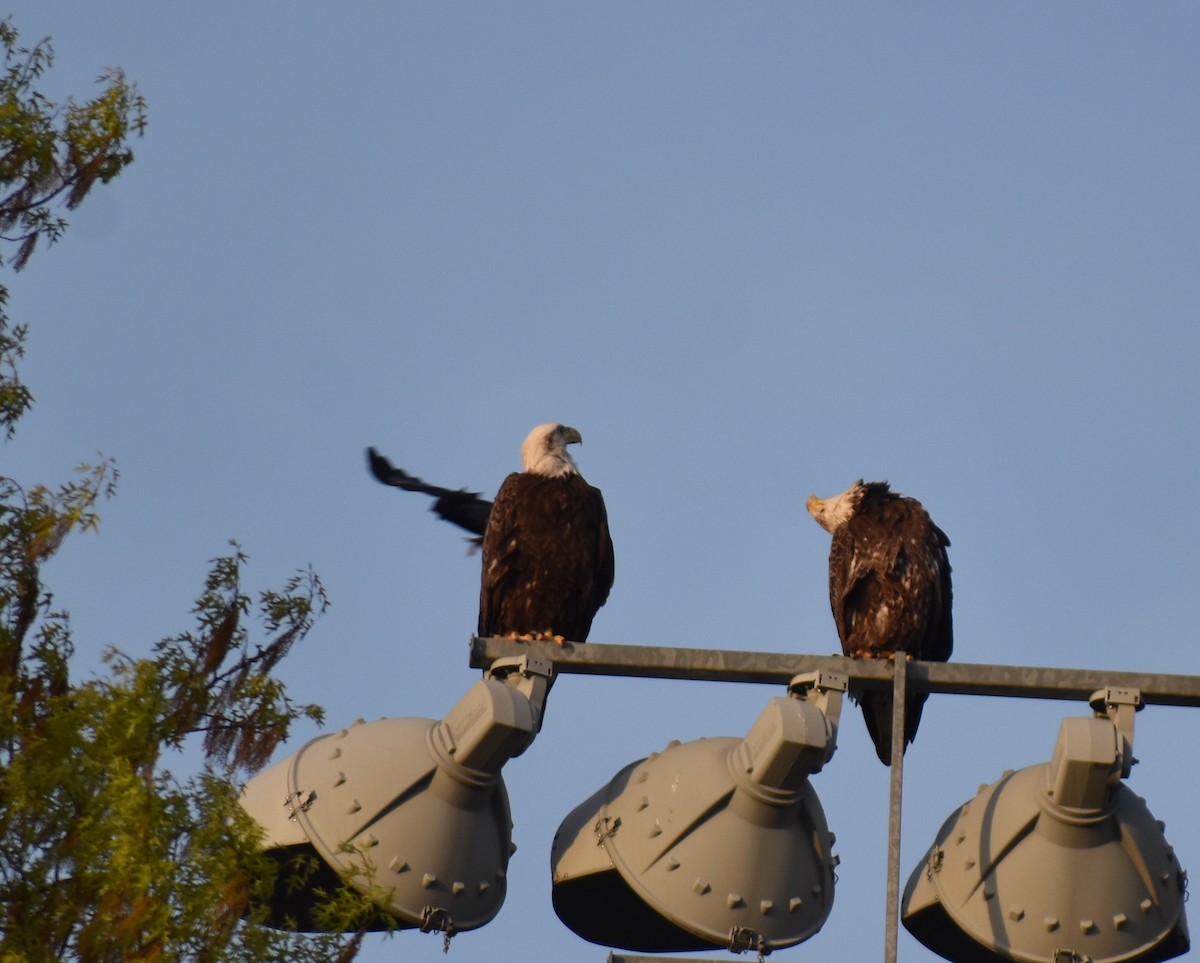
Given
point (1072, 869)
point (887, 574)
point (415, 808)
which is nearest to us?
point (415, 808)

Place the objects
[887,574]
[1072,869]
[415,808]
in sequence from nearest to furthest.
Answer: [415,808] → [1072,869] → [887,574]

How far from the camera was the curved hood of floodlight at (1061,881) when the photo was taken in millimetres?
5312

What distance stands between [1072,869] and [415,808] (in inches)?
75.0

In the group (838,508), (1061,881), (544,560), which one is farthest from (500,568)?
(1061,881)

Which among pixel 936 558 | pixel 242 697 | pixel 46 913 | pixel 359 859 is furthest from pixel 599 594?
pixel 359 859

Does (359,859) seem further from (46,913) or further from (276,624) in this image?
(276,624)

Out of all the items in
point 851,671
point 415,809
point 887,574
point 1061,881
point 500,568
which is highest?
point 887,574

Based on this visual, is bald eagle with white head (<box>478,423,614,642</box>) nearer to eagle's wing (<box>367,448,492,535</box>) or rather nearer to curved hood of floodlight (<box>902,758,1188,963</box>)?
eagle's wing (<box>367,448,492,535</box>)

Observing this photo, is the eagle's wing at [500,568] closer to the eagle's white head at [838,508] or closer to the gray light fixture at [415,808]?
the eagle's white head at [838,508]

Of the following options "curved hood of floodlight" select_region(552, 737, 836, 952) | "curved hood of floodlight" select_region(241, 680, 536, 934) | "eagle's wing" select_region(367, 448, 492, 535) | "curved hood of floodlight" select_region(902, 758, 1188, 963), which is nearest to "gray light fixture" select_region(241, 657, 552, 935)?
"curved hood of floodlight" select_region(241, 680, 536, 934)

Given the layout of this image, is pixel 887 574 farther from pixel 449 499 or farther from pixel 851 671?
pixel 851 671

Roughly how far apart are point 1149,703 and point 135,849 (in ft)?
10.7

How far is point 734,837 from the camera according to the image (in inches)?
206

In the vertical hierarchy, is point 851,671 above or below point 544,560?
below
